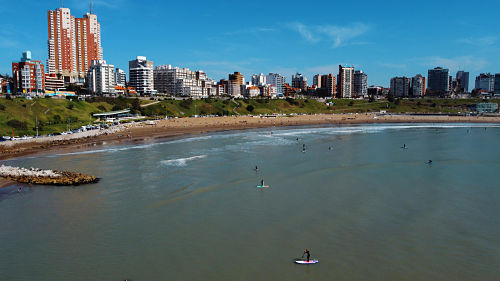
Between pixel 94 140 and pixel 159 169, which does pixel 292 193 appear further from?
pixel 94 140

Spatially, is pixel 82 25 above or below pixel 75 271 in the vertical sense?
above

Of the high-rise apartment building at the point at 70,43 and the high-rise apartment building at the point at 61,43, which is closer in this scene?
the high-rise apartment building at the point at 61,43

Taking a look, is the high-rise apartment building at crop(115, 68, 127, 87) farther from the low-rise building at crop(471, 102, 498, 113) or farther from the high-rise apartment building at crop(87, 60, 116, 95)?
the low-rise building at crop(471, 102, 498, 113)

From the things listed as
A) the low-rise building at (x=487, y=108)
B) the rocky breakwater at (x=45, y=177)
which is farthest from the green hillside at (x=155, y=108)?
the rocky breakwater at (x=45, y=177)

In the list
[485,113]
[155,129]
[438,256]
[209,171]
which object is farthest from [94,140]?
[485,113]

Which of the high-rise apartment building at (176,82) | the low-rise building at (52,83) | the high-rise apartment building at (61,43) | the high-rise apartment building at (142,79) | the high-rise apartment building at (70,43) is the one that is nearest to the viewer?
the low-rise building at (52,83)

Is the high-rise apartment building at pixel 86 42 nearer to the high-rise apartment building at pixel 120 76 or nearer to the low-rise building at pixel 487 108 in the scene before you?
the high-rise apartment building at pixel 120 76

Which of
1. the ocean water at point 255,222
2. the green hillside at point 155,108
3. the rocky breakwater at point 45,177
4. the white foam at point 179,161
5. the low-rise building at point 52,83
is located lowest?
the ocean water at point 255,222

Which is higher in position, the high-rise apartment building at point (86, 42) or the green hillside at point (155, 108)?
the high-rise apartment building at point (86, 42)
